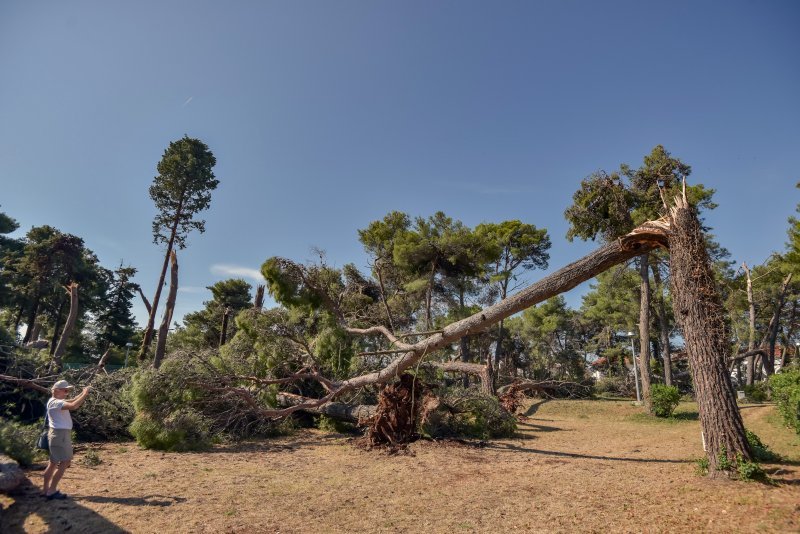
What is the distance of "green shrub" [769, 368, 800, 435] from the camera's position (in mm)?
6945

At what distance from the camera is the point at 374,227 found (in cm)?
2222

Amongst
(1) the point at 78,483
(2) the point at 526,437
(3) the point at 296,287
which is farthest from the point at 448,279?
(1) the point at 78,483

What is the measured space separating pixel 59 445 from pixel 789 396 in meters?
11.4

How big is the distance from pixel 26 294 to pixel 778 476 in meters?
31.1

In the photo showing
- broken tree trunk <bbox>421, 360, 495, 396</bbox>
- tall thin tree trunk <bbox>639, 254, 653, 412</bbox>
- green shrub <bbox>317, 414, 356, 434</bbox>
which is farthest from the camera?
tall thin tree trunk <bbox>639, 254, 653, 412</bbox>

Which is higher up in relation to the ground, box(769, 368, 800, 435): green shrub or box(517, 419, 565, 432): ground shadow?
box(769, 368, 800, 435): green shrub

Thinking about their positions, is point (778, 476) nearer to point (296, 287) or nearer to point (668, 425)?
point (668, 425)

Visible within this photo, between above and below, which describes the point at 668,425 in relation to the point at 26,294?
below

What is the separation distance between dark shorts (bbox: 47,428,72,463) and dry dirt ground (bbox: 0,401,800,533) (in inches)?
14.9

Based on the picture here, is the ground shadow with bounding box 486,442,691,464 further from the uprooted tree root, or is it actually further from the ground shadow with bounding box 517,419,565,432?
the ground shadow with bounding box 517,419,565,432

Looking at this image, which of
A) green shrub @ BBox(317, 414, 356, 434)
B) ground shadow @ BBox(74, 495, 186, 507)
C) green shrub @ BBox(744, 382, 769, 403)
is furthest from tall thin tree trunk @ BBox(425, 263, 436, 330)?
ground shadow @ BBox(74, 495, 186, 507)

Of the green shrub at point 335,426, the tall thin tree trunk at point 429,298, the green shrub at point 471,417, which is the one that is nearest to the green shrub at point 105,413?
the green shrub at point 335,426

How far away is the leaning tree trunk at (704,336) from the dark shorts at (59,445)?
22.3ft

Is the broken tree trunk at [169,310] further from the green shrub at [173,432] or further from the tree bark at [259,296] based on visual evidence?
the green shrub at [173,432]
